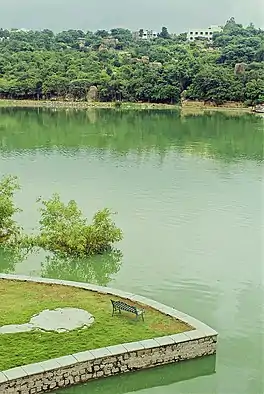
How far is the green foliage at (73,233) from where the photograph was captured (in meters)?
13.4

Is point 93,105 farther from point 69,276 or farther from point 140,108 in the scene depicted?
point 69,276

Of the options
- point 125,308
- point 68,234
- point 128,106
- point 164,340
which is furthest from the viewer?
point 128,106

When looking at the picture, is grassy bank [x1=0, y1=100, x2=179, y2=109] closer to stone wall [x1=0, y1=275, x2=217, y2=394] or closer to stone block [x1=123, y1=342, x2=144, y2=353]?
stone wall [x1=0, y1=275, x2=217, y2=394]

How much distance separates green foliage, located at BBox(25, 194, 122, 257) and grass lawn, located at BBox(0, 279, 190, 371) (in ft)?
9.07

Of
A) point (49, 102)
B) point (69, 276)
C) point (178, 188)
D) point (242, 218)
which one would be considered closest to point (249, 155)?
point (178, 188)

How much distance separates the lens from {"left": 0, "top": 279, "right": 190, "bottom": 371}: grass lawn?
822 cm

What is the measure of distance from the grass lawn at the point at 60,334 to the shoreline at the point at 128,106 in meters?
47.9

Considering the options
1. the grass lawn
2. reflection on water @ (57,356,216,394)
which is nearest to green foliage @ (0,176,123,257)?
the grass lawn

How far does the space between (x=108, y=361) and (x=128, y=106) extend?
54229 millimetres

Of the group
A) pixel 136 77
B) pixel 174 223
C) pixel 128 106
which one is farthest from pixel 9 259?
pixel 136 77

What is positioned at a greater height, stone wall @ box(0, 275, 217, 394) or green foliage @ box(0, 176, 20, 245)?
green foliage @ box(0, 176, 20, 245)

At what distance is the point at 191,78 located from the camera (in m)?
62.4

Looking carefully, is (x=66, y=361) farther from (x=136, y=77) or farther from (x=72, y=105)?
(x=136, y=77)

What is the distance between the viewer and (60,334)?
8703mm
